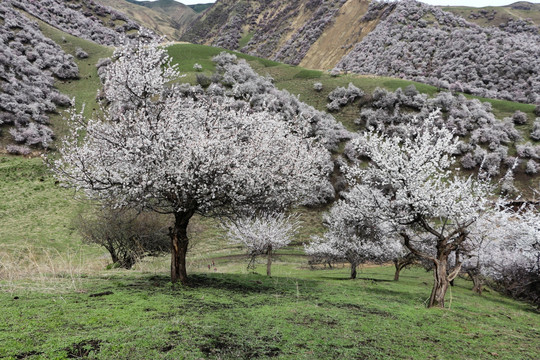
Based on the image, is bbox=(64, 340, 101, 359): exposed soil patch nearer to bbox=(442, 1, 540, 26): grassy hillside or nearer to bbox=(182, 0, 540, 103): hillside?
bbox=(182, 0, 540, 103): hillside

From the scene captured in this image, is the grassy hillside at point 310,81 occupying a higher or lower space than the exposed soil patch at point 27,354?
higher

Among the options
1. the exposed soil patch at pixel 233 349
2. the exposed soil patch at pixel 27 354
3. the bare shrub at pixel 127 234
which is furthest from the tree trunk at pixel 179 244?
the bare shrub at pixel 127 234

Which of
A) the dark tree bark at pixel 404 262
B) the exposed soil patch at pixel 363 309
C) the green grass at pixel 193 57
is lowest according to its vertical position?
the dark tree bark at pixel 404 262

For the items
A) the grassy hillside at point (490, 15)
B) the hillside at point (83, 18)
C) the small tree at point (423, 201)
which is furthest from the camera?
the grassy hillside at point (490, 15)

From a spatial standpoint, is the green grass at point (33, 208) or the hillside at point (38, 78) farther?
the hillside at point (38, 78)

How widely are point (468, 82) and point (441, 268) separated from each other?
10745cm

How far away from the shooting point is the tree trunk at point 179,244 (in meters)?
14.0

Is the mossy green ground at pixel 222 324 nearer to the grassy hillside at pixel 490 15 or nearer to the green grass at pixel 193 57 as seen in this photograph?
the green grass at pixel 193 57

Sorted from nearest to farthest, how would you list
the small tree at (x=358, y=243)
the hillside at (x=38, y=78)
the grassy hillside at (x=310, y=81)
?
1. the small tree at (x=358, y=243)
2. the hillside at (x=38, y=78)
3. the grassy hillside at (x=310, y=81)

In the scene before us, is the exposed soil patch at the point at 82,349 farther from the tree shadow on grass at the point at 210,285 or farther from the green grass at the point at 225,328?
the tree shadow on grass at the point at 210,285

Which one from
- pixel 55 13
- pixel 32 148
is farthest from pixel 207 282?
pixel 55 13

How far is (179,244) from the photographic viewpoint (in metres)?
14.1

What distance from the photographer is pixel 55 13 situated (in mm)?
114188

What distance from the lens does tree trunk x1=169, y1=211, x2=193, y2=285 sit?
14.0m
